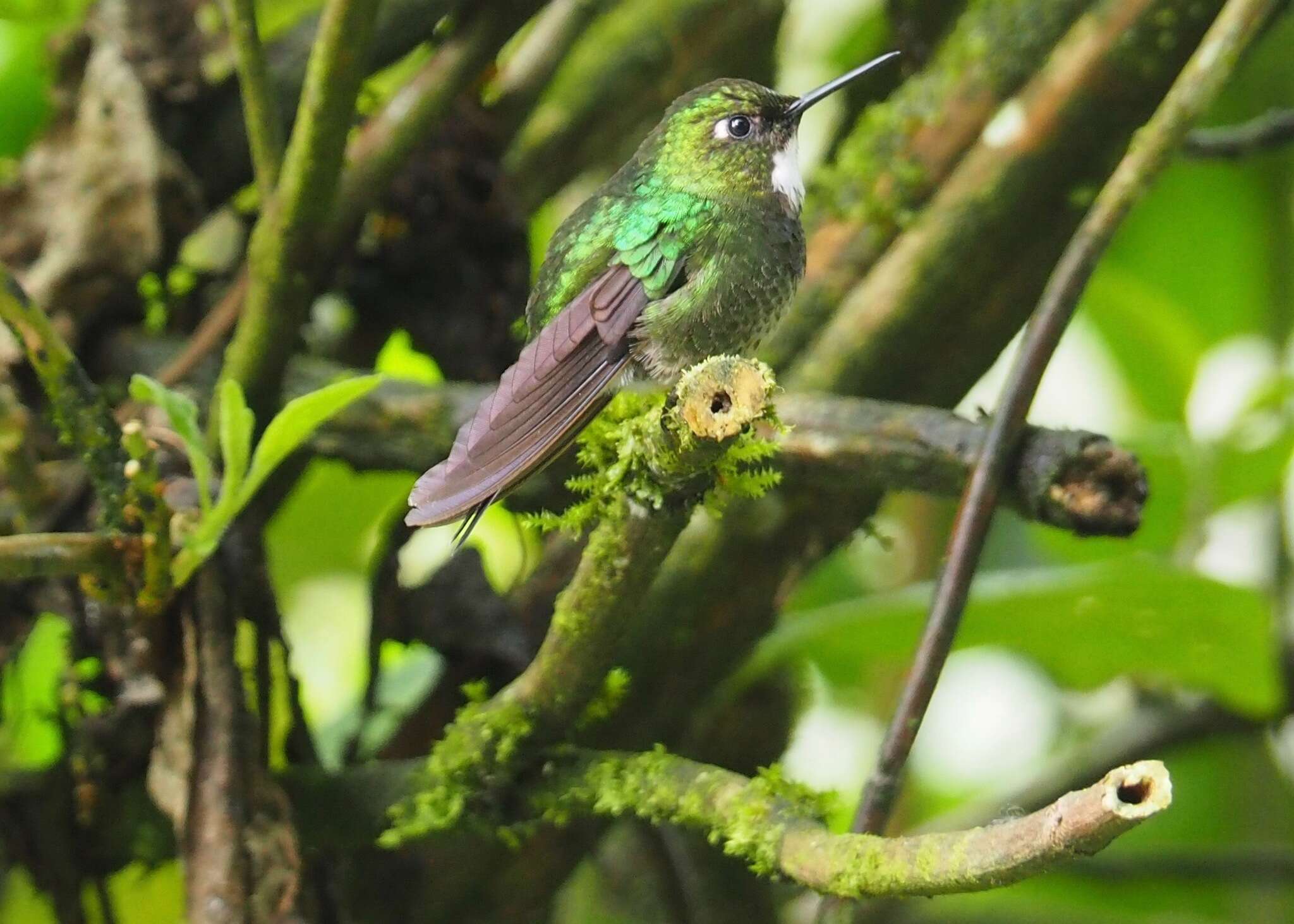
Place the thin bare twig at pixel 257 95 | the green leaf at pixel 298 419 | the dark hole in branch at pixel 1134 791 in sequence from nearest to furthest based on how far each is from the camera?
the dark hole in branch at pixel 1134 791, the green leaf at pixel 298 419, the thin bare twig at pixel 257 95

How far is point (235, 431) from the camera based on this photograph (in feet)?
4.75

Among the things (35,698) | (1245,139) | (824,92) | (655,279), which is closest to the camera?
(655,279)

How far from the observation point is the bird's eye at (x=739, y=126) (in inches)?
55.2

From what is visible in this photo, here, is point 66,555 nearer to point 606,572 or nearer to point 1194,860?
point 606,572

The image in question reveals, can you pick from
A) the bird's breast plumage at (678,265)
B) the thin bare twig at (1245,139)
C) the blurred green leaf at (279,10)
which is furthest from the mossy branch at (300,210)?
the thin bare twig at (1245,139)

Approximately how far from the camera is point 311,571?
2.58 metres

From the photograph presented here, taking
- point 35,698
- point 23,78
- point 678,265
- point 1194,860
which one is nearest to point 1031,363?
point 678,265

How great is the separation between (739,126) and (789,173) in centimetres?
9

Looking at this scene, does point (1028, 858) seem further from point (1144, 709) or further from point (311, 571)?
point (1144, 709)

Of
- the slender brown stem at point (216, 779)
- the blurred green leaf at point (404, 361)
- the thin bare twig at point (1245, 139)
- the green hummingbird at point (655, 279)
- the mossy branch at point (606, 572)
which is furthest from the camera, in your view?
the thin bare twig at point (1245, 139)

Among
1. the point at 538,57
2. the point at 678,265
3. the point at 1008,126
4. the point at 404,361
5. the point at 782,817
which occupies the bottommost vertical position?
the point at 782,817

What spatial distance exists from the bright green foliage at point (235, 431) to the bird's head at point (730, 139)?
347mm

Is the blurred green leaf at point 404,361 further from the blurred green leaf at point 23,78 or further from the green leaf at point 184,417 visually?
the green leaf at point 184,417

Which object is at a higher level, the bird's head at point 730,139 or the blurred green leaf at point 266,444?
the bird's head at point 730,139
